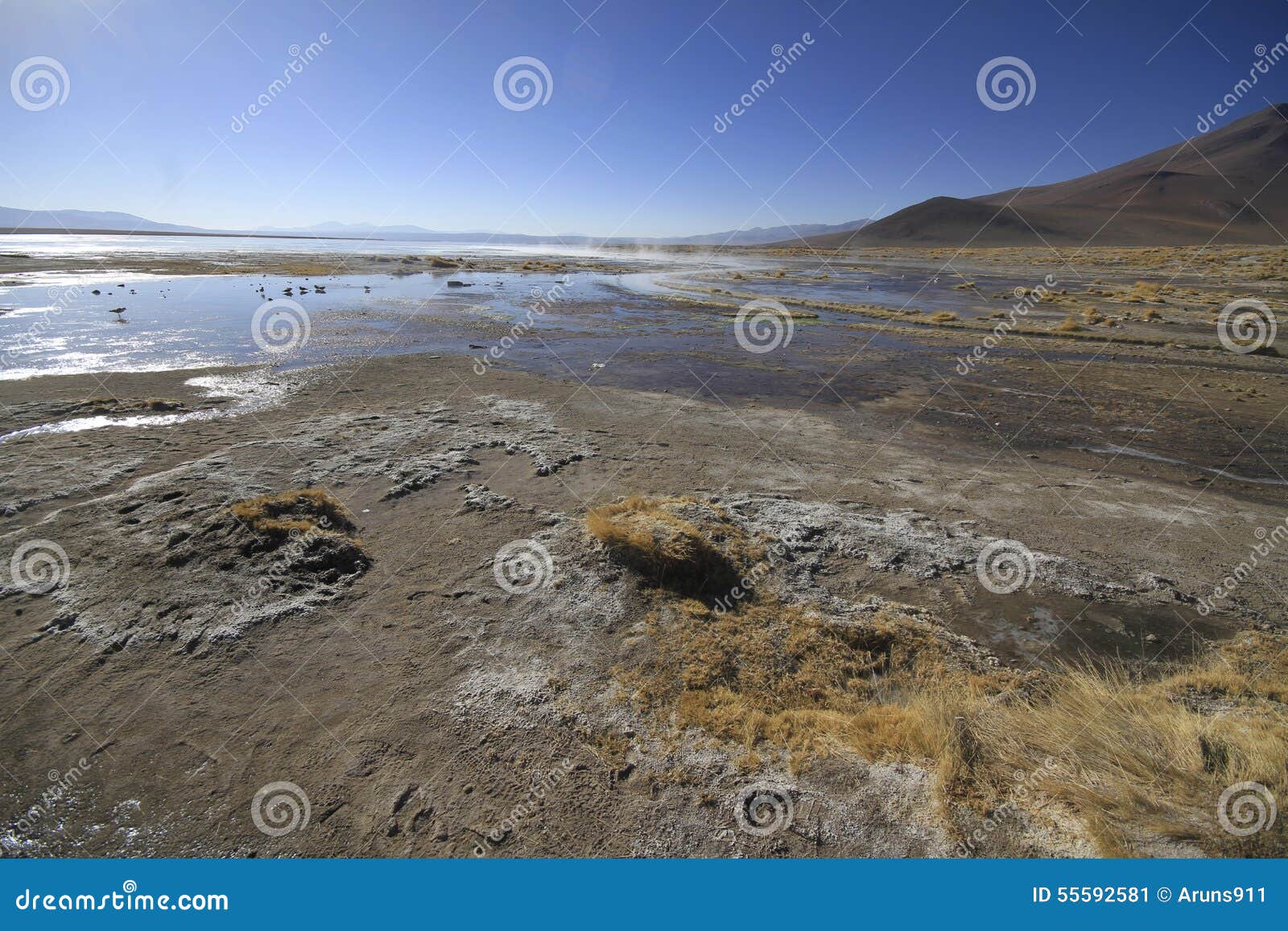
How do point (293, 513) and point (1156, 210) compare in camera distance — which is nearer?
point (293, 513)

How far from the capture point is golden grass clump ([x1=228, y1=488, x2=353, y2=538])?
6.70m

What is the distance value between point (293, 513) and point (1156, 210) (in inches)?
7800

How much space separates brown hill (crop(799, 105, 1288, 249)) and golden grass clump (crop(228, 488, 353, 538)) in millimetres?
144493

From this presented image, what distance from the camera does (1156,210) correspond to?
13388 centimetres

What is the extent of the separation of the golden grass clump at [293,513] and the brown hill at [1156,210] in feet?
474

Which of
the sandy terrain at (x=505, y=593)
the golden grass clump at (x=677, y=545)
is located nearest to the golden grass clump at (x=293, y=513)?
the sandy terrain at (x=505, y=593)

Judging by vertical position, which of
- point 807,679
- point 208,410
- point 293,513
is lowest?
point 807,679

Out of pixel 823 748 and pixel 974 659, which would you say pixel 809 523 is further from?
pixel 823 748

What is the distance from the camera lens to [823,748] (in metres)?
4.11

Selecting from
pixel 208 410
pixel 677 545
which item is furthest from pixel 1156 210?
pixel 208 410

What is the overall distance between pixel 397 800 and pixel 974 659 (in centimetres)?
539

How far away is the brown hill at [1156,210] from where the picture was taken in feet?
371

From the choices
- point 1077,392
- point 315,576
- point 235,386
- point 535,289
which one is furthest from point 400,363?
point 535,289

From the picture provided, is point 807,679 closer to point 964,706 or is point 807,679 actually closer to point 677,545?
point 964,706
